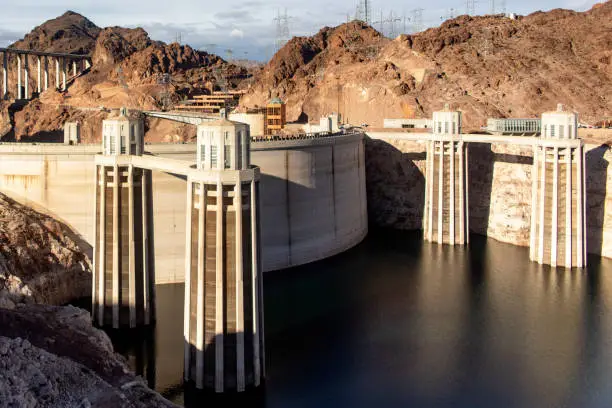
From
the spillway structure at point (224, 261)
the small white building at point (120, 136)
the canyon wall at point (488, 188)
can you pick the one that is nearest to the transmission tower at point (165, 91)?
the canyon wall at point (488, 188)

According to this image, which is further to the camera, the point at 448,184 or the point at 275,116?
the point at 275,116

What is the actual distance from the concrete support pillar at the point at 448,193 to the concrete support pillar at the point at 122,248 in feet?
109

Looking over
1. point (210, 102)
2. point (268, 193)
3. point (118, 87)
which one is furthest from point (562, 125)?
point (118, 87)

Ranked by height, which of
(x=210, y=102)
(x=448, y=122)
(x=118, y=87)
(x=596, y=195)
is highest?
(x=118, y=87)

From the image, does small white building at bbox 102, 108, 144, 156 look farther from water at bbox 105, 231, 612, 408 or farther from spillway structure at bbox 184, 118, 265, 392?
water at bbox 105, 231, 612, 408

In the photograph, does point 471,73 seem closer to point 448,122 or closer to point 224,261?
point 448,122

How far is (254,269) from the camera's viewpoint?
29.9 m

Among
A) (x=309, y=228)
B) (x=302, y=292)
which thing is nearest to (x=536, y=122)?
(x=309, y=228)

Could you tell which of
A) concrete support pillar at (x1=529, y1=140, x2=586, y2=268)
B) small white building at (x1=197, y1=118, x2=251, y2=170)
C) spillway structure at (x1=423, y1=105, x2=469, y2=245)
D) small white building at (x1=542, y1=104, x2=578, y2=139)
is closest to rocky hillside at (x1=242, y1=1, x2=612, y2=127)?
spillway structure at (x1=423, y1=105, x2=469, y2=245)

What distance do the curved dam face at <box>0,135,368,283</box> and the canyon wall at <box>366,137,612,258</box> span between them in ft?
22.2

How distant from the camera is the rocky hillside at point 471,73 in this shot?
8381 cm

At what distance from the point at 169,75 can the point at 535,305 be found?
97995mm

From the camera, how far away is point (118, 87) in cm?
12531

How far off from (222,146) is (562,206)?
34207 millimetres
